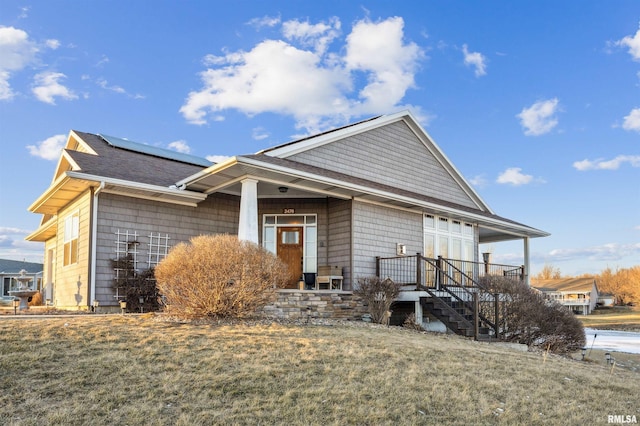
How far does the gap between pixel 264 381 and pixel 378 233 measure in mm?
8942

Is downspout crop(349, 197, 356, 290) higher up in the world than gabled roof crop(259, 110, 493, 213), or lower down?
lower down

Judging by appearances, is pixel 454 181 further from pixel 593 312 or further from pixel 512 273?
pixel 593 312

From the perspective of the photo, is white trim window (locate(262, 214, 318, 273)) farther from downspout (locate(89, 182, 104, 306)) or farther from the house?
downspout (locate(89, 182, 104, 306))

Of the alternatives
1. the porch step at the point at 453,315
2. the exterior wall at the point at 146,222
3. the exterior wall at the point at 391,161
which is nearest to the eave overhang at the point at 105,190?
the exterior wall at the point at 146,222

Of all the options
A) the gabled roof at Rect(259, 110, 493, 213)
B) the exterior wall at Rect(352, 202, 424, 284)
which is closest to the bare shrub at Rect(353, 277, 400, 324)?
the exterior wall at Rect(352, 202, 424, 284)

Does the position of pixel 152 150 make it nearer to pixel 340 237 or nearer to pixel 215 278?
A: pixel 340 237

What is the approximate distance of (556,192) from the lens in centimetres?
2312

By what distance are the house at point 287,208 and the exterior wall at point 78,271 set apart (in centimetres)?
3

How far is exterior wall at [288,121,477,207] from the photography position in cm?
1515

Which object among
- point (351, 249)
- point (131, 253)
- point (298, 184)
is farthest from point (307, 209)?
point (131, 253)

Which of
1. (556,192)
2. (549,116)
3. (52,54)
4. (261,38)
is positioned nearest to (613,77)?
(549,116)

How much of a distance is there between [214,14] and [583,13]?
38.0ft

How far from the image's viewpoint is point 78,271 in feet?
42.2

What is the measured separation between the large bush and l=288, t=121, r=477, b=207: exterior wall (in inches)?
200
